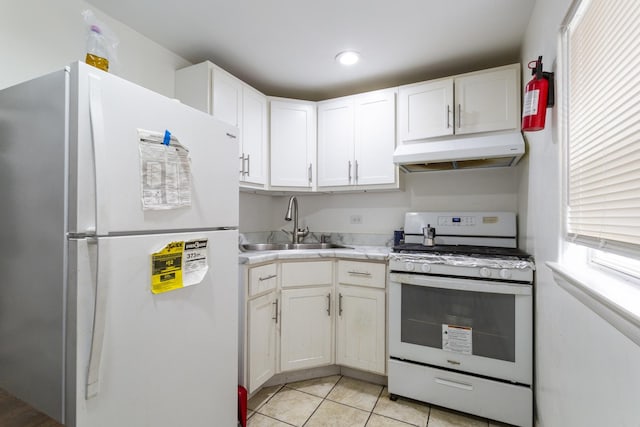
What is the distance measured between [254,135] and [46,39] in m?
1.23

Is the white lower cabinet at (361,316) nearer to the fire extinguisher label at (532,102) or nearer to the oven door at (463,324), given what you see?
the oven door at (463,324)

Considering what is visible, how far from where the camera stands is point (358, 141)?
2.46 m

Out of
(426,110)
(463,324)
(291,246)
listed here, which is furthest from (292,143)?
(463,324)

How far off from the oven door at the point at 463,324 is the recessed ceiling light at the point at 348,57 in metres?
1.53

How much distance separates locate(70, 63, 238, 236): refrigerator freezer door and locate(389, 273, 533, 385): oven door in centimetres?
134

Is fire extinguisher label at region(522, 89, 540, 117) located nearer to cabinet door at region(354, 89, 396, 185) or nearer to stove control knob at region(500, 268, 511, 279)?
stove control knob at region(500, 268, 511, 279)

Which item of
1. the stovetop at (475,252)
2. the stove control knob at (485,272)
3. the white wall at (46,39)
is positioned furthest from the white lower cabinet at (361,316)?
the white wall at (46,39)

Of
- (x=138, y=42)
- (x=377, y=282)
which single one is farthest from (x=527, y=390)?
(x=138, y=42)

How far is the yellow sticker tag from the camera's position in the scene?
43.4 inches

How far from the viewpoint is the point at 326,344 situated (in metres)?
2.19

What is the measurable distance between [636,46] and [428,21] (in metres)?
1.29

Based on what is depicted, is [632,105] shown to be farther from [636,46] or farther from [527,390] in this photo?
[527,390]

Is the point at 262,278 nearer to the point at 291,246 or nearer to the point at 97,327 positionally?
the point at 291,246

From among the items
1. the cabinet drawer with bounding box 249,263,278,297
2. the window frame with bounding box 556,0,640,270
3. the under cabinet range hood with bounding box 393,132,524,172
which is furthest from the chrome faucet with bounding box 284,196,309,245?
the window frame with bounding box 556,0,640,270
